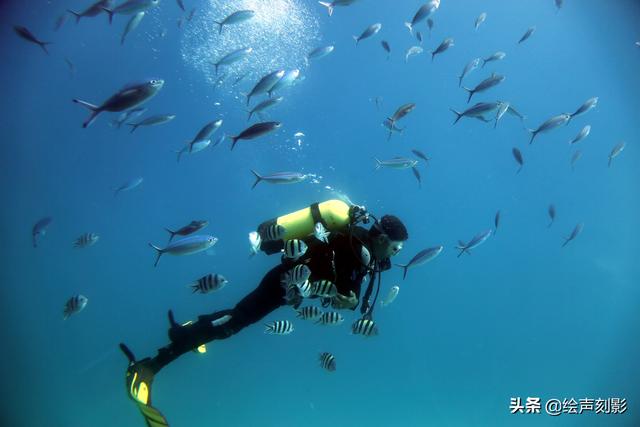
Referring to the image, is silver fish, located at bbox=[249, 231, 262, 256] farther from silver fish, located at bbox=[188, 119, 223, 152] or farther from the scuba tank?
silver fish, located at bbox=[188, 119, 223, 152]

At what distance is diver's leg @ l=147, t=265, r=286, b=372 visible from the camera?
4695 mm

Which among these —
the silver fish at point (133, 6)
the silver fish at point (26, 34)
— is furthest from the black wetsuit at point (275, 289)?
the silver fish at point (26, 34)

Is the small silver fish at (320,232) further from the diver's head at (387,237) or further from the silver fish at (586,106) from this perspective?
the silver fish at (586,106)

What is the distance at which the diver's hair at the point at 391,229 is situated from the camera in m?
4.21

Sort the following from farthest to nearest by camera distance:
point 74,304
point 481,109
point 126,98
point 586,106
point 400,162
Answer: point 586,106
point 400,162
point 74,304
point 481,109
point 126,98

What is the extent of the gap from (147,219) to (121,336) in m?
12.4

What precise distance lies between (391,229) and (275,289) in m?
1.60

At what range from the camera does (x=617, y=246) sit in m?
39.7

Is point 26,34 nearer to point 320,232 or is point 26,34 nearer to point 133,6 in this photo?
point 133,6

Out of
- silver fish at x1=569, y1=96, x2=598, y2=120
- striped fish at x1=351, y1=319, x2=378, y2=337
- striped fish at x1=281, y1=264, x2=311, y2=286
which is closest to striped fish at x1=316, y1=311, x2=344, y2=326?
striped fish at x1=351, y1=319, x2=378, y2=337

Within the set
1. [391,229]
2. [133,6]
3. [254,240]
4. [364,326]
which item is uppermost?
[133,6]

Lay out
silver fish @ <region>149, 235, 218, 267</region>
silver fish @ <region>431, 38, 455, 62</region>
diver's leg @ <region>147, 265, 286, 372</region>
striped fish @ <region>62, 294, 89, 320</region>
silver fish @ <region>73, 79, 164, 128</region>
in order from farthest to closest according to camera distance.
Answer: silver fish @ <region>431, 38, 455, 62</region> → striped fish @ <region>62, 294, 89, 320</region> → diver's leg @ <region>147, 265, 286, 372</region> → silver fish @ <region>149, 235, 218, 267</region> → silver fish @ <region>73, 79, 164, 128</region>

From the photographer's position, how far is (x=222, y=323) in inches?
187

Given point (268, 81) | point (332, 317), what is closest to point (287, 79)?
point (268, 81)
